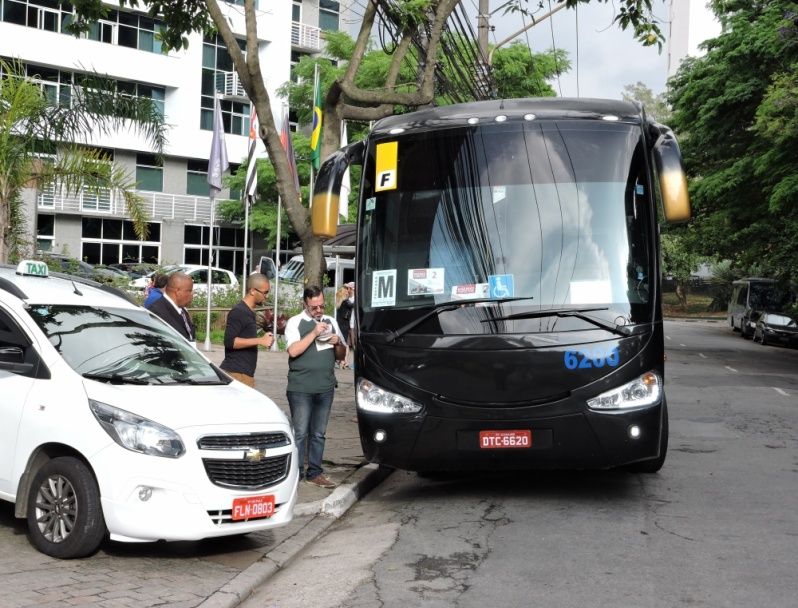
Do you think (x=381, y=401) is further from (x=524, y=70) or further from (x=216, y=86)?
(x=216, y=86)

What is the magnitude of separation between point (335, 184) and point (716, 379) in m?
14.1

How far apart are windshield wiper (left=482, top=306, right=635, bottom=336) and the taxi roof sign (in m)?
3.37

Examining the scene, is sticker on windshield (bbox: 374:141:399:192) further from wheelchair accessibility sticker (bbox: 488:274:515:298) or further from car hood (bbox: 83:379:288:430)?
car hood (bbox: 83:379:288:430)

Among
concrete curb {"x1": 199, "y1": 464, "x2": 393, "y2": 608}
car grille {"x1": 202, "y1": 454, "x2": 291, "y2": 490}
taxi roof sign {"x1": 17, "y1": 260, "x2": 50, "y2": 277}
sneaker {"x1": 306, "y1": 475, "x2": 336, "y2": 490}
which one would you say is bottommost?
concrete curb {"x1": 199, "y1": 464, "x2": 393, "y2": 608}

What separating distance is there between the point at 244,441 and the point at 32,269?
7.75 ft

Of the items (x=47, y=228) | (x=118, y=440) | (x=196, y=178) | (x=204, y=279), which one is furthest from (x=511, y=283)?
(x=196, y=178)

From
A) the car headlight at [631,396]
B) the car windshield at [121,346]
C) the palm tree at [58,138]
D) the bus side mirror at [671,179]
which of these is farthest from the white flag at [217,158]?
the car headlight at [631,396]

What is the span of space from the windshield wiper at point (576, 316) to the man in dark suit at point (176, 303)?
Answer: 107 inches

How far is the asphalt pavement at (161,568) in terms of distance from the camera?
231 inches

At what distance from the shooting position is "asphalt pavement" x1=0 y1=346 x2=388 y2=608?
19.3 ft

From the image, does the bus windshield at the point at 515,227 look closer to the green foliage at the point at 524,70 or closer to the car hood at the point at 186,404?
the car hood at the point at 186,404

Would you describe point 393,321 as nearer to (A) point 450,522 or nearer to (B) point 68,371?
(A) point 450,522

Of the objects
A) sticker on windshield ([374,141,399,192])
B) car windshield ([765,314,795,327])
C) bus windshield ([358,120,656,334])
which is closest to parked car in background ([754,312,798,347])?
car windshield ([765,314,795,327])

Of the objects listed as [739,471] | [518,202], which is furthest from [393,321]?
[739,471]
